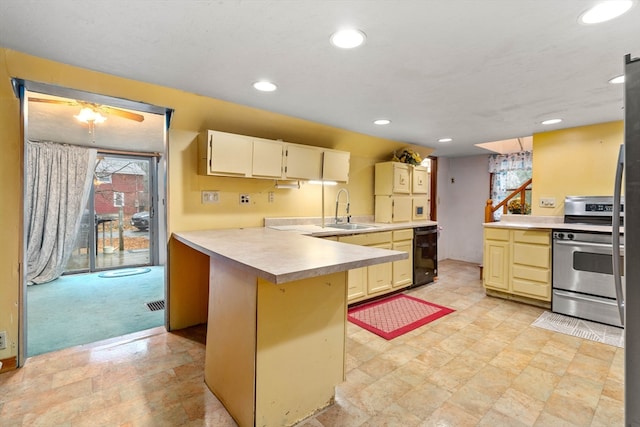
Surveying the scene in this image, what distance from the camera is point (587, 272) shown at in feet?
10.1

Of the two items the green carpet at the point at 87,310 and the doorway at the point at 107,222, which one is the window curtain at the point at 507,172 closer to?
the doorway at the point at 107,222

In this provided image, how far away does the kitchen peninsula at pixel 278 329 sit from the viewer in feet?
4.96

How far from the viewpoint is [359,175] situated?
441cm

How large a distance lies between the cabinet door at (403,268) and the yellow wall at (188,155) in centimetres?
82

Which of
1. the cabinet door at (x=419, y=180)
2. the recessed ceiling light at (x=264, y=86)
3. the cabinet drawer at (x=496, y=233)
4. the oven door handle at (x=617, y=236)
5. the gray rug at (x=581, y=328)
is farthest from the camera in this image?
the cabinet door at (x=419, y=180)

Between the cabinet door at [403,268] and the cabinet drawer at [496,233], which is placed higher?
the cabinet drawer at [496,233]

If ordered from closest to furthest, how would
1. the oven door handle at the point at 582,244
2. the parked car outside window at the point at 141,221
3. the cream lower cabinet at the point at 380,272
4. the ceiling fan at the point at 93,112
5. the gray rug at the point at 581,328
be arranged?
the gray rug at the point at 581,328 → the oven door handle at the point at 582,244 → the ceiling fan at the point at 93,112 → the cream lower cabinet at the point at 380,272 → the parked car outside window at the point at 141,221

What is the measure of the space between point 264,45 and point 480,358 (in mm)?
2649

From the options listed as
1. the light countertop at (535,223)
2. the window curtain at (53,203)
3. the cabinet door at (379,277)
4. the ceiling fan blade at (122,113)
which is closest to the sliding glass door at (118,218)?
the window curtain at (53,203)

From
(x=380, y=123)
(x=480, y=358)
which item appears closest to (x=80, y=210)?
(x=380, y=123)

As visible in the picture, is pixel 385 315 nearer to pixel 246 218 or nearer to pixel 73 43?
pixel 246 218

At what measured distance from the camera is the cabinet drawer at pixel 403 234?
151 inches

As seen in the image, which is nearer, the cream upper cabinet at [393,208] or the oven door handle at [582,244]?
the oven door handle at [582,244]

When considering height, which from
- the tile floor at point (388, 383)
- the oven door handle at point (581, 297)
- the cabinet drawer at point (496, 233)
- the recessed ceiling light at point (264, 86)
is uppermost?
the recessed ceiling light at point (264, 86)
